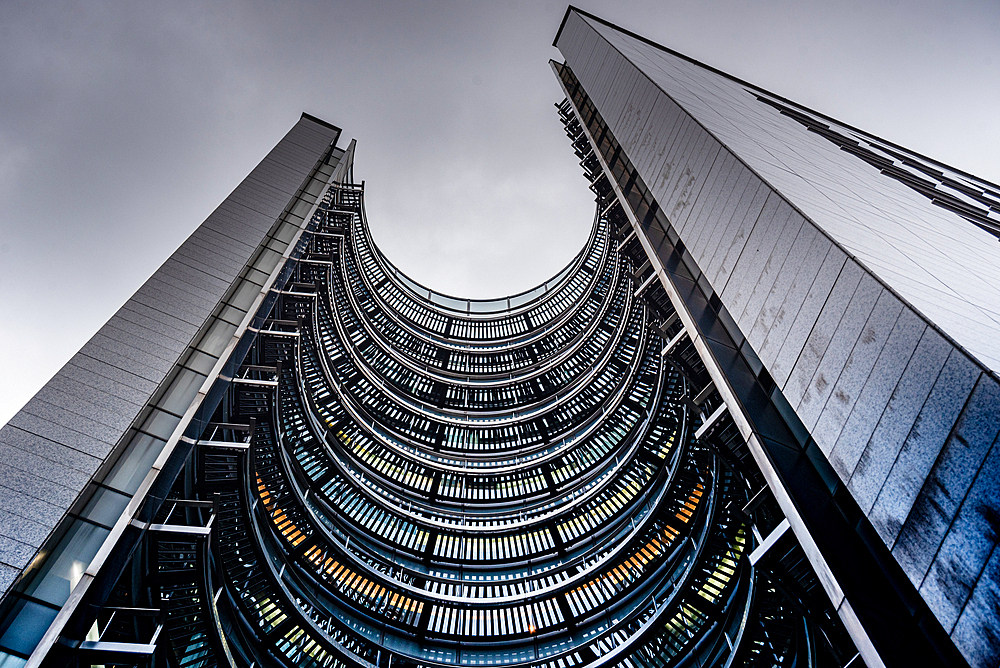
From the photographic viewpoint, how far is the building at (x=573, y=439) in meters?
5.83

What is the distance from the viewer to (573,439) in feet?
65.3

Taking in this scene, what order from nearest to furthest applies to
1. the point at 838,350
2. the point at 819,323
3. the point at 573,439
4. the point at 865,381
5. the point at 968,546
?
the point at 968,546 → the point at 865,381 → the point at 838,350 → the point at 819,323 → the point at 573,439

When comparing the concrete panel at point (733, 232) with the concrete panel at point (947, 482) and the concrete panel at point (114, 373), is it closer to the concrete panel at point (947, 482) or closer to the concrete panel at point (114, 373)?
the concrete panel at point (947, 482)

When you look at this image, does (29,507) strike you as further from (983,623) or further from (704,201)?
(704,201)

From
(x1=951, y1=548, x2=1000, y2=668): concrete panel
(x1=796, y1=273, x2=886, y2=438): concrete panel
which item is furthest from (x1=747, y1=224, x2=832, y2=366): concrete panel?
(x1=951, y1=548, x2=1000, y2=668): concrete panel

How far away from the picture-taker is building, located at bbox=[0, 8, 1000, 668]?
229 inches

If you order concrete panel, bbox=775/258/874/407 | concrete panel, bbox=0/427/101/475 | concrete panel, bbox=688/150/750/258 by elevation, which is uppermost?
concrete panel, bbox=688/150/750/258

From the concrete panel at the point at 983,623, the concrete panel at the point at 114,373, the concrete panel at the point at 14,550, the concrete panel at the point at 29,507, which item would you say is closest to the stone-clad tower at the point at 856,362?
the concrete panel at the point at 983,623

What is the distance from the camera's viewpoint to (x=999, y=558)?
173 inches

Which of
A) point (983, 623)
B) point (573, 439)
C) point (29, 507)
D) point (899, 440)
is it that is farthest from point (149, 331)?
point (573, 439)

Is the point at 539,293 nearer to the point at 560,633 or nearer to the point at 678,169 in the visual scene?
the point at 678,169

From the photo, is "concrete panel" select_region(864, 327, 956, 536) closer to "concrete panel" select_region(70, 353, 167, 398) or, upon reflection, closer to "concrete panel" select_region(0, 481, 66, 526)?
"concrete panel" select_region(0, 481, 66, 526)

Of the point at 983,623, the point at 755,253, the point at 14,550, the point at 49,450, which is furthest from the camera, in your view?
the point at 755,253

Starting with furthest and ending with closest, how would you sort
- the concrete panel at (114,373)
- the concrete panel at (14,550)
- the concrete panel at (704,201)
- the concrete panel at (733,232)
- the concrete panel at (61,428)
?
1. the concrete panel at (704,201)
2. the concrete panel at (733,232)
3. the concrete panel at (114,373)
4. the concrete panel at (61,428)
5. the concrete panel at (14,550)
